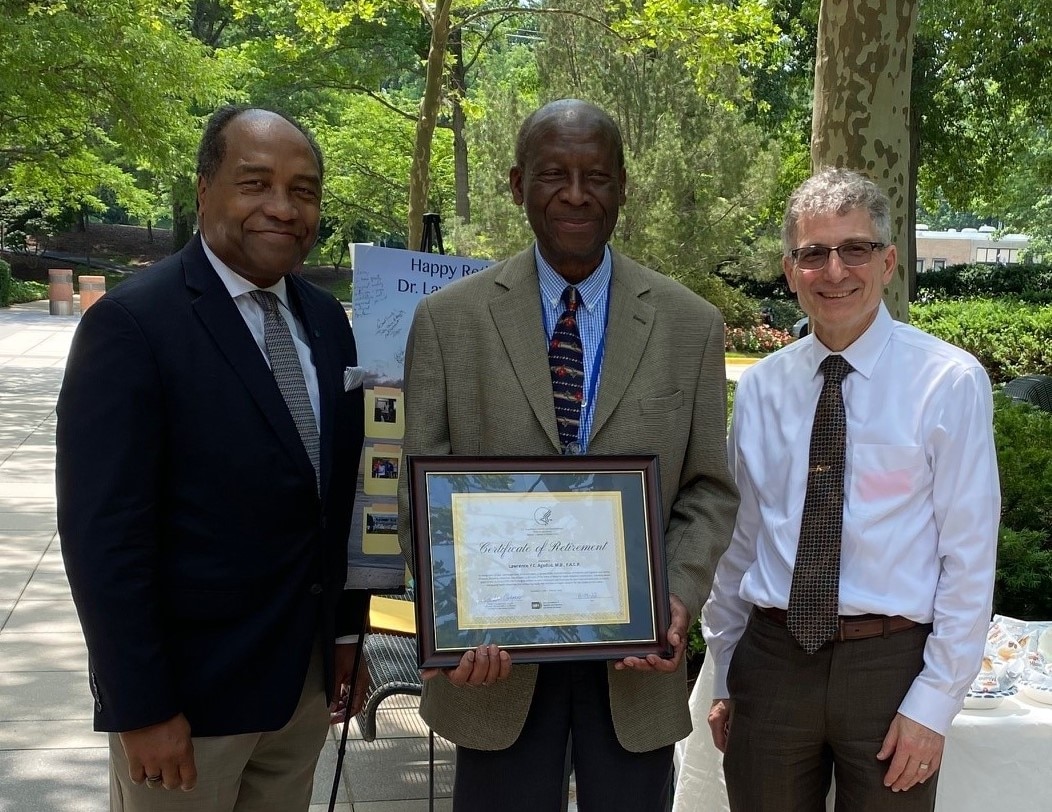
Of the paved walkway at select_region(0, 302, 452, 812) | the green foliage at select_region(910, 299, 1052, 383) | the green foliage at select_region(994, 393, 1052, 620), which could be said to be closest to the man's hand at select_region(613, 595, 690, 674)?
the paved walkway at select_region(0, 302, 452, 812)

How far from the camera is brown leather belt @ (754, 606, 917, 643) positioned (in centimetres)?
253

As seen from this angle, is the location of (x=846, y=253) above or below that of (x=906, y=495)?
above

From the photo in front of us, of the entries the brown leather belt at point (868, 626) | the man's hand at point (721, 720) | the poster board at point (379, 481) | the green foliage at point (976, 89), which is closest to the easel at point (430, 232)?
the poster board at point (379, 481)

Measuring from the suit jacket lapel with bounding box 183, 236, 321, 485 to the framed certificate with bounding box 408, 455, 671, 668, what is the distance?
1.26 ft

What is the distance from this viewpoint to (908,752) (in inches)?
96.7

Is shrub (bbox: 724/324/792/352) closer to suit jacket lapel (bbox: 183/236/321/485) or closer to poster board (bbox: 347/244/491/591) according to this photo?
poster board (bbox: 347/244/491/591)

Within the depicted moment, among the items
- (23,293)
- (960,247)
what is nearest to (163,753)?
(23,293)

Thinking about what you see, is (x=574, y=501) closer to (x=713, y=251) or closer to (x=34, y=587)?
A: (x=34, y=587)

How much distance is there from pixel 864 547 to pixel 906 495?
161 millimetres

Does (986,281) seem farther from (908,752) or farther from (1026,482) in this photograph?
(908,752)

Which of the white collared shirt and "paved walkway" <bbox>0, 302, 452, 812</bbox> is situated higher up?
the white collared shirt

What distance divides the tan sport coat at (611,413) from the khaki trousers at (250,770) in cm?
37

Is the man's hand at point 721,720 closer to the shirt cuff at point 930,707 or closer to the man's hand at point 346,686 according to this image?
the shirt cuff at point 930,707

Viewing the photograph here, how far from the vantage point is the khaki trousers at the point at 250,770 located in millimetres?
2432
